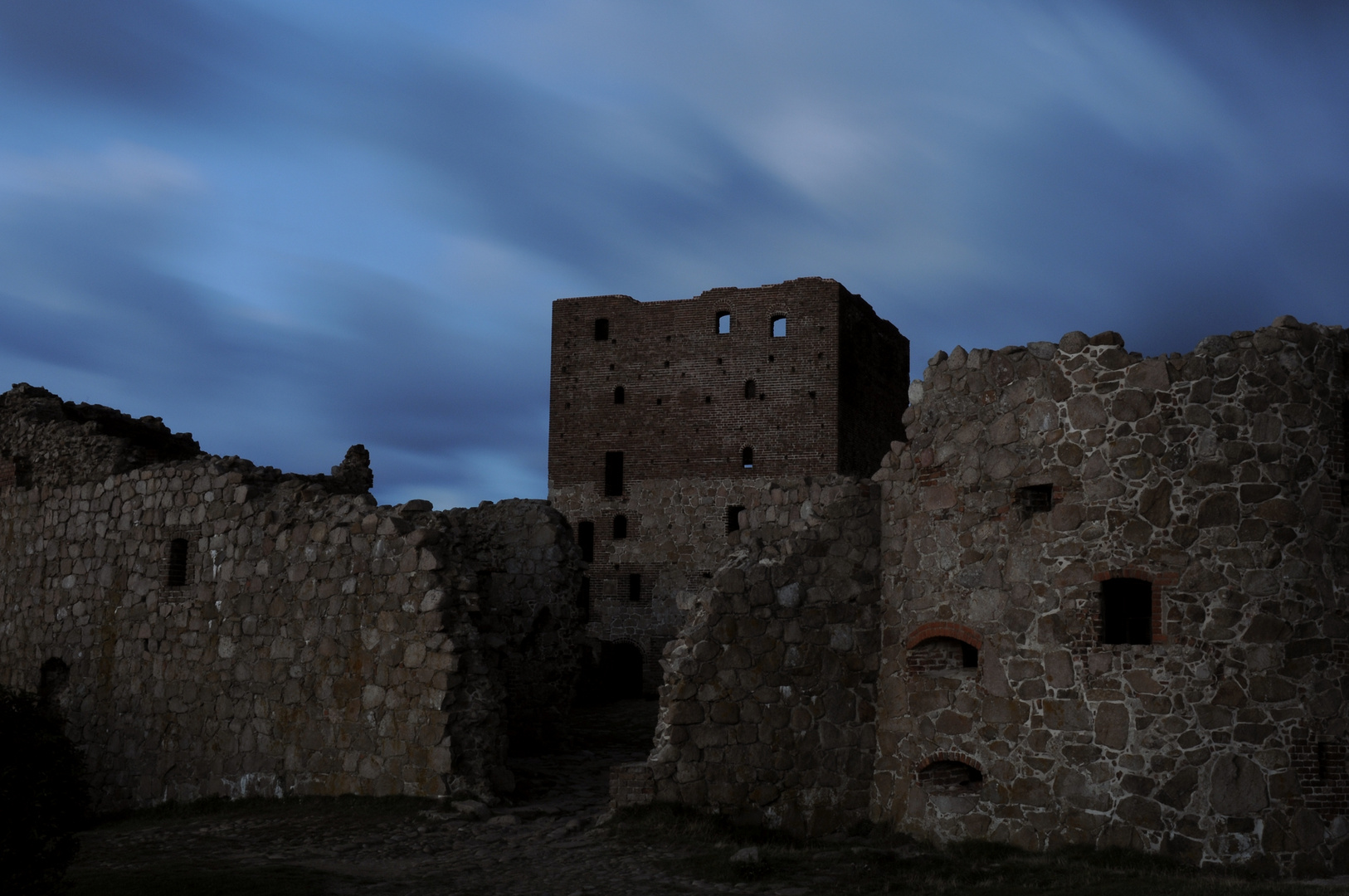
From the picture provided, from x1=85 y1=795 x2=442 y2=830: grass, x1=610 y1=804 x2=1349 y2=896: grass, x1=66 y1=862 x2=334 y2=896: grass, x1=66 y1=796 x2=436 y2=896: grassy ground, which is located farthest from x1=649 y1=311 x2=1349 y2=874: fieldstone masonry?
x1=66 y1=862 x2=334 y2=896: grass

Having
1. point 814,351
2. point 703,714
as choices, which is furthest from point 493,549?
point 814,351

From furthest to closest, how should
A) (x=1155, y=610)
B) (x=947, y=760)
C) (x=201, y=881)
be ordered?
(x=947, y=760), (x=1155, y=610), (x=201, y=881)

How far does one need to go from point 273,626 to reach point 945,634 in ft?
24.3

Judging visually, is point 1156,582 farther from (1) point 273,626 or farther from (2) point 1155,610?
(1) point 273,626

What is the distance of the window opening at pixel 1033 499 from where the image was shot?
1138cm

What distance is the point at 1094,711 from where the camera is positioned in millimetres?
10672

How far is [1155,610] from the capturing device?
1059cm

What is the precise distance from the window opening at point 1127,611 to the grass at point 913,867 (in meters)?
1.82

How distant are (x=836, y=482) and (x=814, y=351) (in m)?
23.0

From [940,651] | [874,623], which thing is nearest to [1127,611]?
[940,651]

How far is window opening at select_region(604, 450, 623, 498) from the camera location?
3647cm

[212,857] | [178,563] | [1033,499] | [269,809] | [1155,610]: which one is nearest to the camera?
[1155,610]

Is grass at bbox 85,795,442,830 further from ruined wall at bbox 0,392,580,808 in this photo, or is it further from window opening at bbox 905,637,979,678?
window opening at bbox 905,637,979,678

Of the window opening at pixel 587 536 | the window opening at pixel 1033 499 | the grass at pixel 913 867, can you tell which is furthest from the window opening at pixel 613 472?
the window opening at pixel 1033 499
